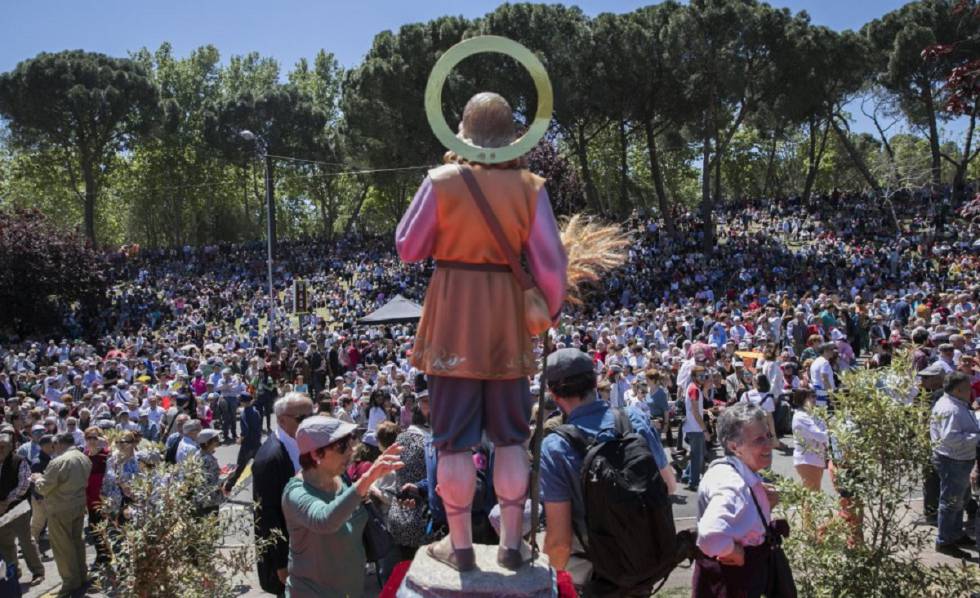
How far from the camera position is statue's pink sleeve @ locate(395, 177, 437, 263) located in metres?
3.01

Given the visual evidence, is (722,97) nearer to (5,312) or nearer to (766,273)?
(766,273)

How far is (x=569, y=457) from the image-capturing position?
128 inches

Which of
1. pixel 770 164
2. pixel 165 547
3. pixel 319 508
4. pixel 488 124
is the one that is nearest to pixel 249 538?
pixel 165 547

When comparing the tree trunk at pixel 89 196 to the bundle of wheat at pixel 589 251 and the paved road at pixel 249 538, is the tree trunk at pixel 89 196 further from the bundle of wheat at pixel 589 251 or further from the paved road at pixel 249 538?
the bundle of wheat at pixel 589 251

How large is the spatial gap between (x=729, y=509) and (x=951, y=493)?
14.6 feet

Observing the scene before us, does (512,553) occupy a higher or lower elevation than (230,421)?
higher

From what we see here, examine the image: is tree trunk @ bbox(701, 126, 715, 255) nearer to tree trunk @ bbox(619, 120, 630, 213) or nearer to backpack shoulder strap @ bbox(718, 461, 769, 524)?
tree trunk @ bbox(619, 120, 630, 213)

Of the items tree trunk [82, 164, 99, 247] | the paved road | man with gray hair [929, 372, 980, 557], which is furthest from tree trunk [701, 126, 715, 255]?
tree trunk [82, 164, 99, 247]

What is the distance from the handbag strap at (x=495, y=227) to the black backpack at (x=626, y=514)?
0.73m

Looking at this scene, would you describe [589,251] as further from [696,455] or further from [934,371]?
[696,455]

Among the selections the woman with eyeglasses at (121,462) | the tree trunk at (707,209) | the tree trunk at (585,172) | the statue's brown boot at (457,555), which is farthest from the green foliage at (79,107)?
the statue's brown boot at (457,555)

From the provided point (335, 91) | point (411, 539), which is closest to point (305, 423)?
point (411, 539)

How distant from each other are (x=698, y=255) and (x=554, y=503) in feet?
90.5

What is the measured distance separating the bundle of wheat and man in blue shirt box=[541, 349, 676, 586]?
12.0 inches
